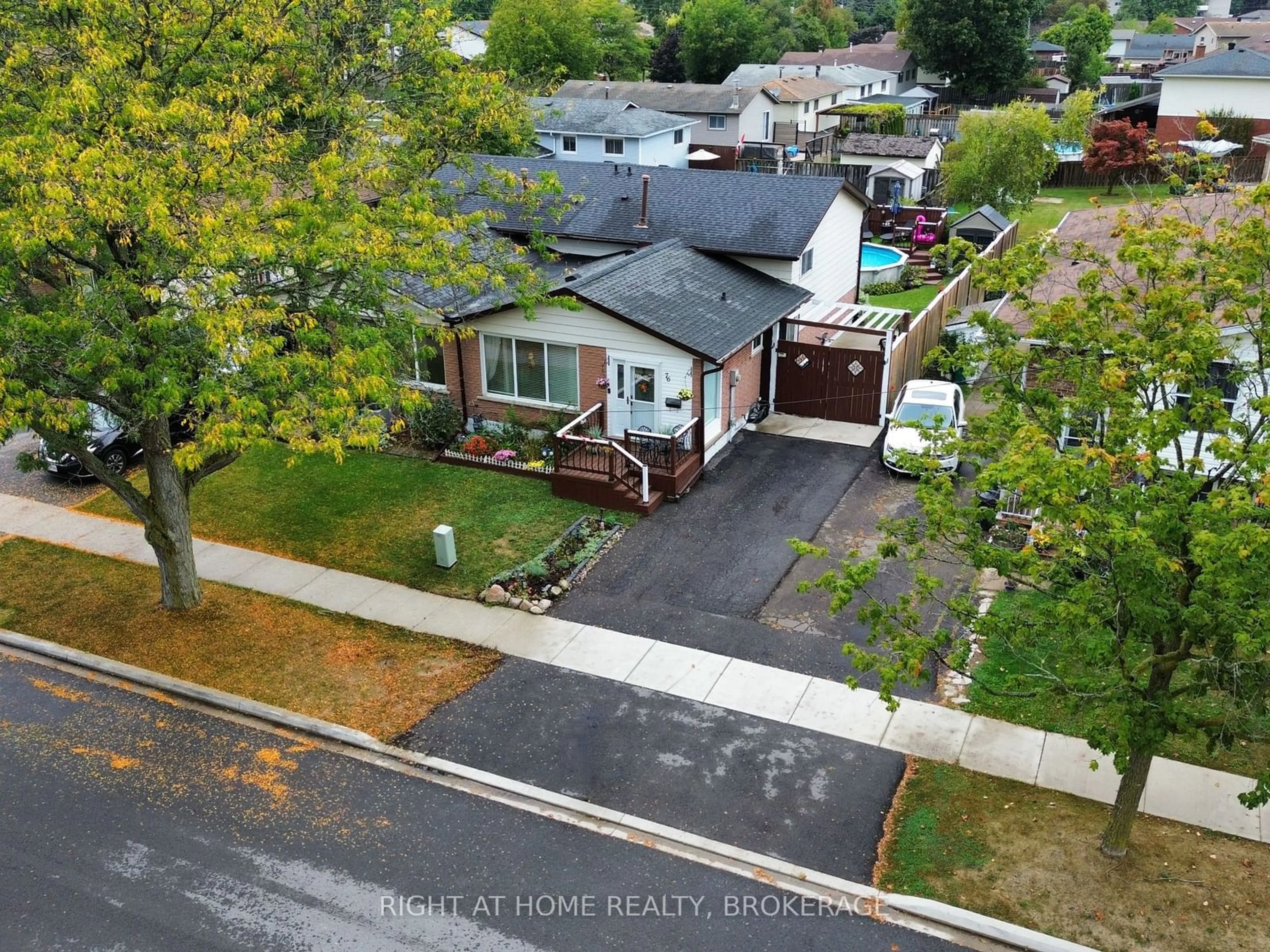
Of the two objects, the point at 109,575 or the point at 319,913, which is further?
the point at 109,575

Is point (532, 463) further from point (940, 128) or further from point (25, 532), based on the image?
point (940, 128)

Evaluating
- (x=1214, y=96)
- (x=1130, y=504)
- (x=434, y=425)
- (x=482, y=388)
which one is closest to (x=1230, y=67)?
(x=1214, y=96)

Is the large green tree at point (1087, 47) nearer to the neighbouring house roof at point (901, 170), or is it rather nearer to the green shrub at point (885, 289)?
the neighbouring house roof at point (901, 170)

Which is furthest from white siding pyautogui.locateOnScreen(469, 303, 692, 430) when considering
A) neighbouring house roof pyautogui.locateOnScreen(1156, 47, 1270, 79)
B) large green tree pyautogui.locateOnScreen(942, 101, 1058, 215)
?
neighbouring house roof pyautogui.locateOnScreen(1156, 47, 1270, 79)

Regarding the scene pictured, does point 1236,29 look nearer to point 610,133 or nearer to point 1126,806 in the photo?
point 610,133

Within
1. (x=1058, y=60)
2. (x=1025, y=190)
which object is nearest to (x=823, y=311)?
(x=1025, y=190)

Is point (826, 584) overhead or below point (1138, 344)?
below

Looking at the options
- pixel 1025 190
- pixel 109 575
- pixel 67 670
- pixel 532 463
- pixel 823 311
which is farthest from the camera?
pixel 1025 190
